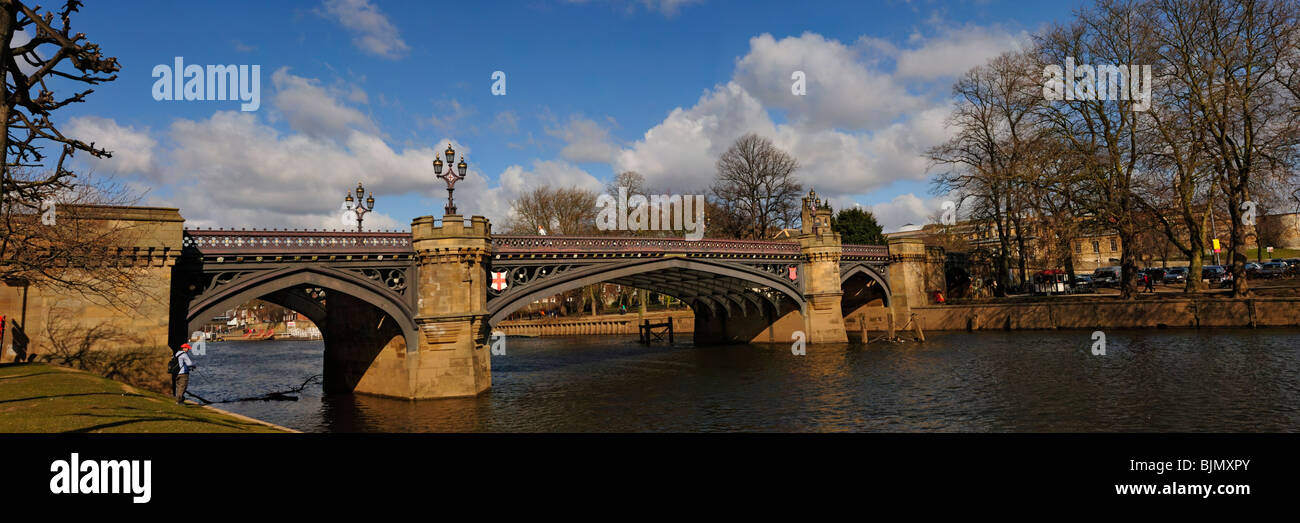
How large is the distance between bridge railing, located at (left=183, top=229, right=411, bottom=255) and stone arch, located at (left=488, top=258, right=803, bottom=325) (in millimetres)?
4506

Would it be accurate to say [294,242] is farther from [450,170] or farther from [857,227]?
[857,227]

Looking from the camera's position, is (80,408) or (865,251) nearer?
(80,408)

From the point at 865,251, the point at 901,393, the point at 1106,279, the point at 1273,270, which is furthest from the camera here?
the point at 1106,279

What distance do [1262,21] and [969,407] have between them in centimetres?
2644

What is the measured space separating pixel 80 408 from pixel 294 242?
1127 centimetres

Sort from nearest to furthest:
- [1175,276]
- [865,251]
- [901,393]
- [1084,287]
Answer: [901,393], [865,251], [1084,287], [1175,276]

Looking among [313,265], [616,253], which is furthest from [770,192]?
[313,265]

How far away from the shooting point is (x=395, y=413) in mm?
21984

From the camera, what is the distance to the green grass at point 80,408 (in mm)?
9500

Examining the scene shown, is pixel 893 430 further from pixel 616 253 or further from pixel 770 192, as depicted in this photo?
pixel 770 192

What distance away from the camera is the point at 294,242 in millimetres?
21547

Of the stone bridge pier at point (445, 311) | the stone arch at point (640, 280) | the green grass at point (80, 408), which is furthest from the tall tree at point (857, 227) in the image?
the green grass at point (80, 408)

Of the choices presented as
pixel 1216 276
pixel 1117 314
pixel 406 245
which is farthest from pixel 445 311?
pixel 1216 276

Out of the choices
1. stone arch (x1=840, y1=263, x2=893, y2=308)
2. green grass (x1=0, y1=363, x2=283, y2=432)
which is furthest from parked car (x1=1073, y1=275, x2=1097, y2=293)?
green grass (x1=0, y1=363, x2=283, y2=432)
